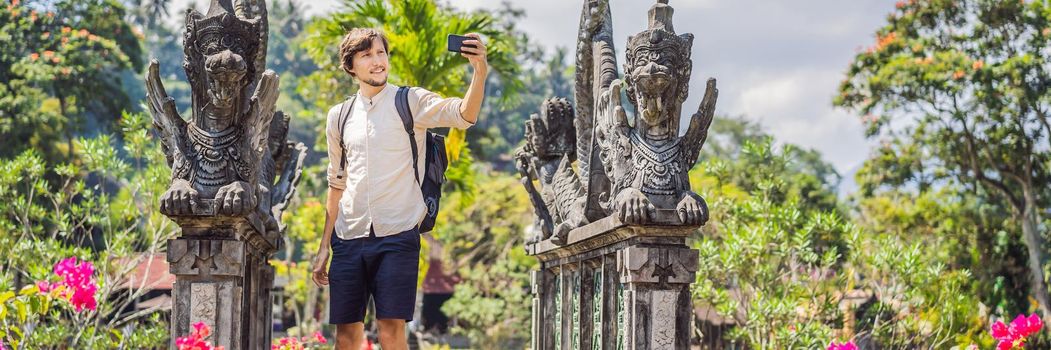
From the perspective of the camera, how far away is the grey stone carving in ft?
15.2

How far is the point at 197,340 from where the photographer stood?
4.19m

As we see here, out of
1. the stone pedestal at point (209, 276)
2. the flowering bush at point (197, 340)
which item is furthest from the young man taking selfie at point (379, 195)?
the stone pedestal at point (209, 276)

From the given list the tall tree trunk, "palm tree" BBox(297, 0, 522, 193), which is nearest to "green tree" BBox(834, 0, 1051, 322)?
the tall tree trunk

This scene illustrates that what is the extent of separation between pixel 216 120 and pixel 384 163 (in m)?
1.07

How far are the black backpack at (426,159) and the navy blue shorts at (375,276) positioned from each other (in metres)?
0.17

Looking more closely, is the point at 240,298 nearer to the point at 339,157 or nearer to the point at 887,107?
the point at 339,157

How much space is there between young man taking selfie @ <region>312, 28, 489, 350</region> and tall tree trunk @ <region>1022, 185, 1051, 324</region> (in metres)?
14.9

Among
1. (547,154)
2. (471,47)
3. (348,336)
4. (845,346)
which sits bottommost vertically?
(845,346)

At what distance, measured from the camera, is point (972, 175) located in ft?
63.1

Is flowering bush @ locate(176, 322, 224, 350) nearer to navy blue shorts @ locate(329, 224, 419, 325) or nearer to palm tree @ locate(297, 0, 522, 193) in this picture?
navy blue shorts @ locate(329, 224, 419, 325)

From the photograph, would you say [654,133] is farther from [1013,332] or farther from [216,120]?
[1013,332]

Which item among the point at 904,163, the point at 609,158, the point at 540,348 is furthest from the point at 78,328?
the point at 904,163

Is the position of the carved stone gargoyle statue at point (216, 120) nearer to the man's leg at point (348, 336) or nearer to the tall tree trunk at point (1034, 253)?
the man's leg at point (348, 336)

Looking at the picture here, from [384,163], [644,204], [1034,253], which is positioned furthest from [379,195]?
[1034,253]
